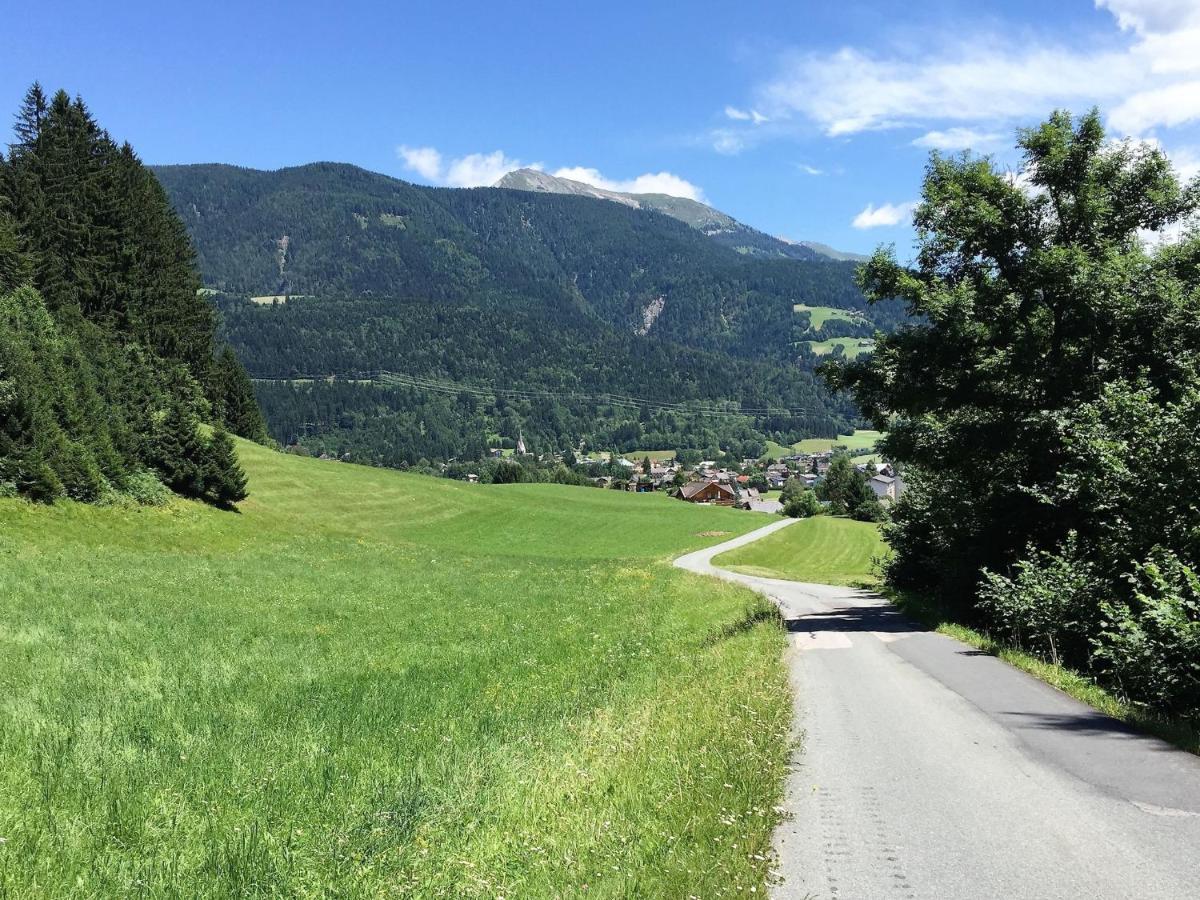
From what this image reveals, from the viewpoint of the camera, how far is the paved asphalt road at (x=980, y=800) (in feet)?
17.6

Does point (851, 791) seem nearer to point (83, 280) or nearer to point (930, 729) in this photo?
point (930, 729)

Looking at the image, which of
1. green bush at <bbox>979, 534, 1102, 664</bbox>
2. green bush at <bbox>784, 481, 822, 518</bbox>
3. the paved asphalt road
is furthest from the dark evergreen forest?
green bush at <bbox>784, 481, 822, 518</bbox>

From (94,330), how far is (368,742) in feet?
165

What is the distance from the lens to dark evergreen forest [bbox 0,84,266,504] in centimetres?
3412

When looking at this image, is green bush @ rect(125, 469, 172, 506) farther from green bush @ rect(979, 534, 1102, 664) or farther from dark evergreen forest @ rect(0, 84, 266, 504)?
green bush @ rect(979, 534, 1102, 664)

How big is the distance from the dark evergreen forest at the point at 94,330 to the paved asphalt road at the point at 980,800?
34.5 m

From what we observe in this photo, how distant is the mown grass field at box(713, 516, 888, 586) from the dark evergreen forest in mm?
38384

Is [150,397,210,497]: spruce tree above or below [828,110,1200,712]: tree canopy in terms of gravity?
below

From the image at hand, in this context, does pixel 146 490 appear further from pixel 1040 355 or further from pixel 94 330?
pixel 1040 355

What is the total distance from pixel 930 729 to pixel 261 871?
7972 millimetres

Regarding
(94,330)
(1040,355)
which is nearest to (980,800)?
(1040,355)

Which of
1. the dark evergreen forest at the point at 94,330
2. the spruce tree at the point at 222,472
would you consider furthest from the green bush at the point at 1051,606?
the spruce tree at the point at 222,472

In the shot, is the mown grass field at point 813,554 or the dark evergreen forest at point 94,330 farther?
the mown grass field at point 813,554

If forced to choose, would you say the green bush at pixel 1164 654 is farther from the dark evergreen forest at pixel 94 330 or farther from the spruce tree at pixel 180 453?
the spruce tree at pixel 180 453
